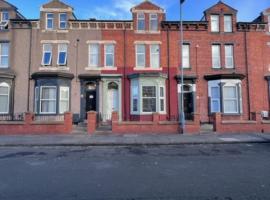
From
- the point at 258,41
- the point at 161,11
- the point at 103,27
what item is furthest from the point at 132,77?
the point at 258,41

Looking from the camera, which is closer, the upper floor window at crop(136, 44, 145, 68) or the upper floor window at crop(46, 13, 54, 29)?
the upper floor window at crop(46, 13, 54, 29)

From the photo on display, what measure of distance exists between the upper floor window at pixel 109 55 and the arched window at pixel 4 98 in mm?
9048

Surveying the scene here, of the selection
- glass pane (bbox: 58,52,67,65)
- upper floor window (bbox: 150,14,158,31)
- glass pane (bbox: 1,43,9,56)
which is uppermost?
upper floor window (bbox: 150,14,158,31)

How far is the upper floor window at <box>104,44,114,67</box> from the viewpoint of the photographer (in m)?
22.0

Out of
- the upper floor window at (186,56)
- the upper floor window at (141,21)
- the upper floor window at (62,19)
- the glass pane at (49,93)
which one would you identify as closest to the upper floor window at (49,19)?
the upper floor window at (62,19)

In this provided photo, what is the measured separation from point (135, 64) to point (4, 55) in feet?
39.4

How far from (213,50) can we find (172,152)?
14854 millimetres

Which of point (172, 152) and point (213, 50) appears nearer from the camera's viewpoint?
point (172, 152)

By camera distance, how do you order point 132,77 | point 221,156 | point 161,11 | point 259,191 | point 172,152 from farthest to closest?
point 161,11 → point 132,77 → point 172,152 → point 221,156 → point 259,191

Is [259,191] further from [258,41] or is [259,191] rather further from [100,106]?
[258,41]

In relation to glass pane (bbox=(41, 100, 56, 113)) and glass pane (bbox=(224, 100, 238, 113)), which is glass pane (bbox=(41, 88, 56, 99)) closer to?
glass pane (bbox=(41, 100, 56, 113))

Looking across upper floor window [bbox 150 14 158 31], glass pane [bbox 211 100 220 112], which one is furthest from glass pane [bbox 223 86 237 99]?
upper floor window [bbox 150 14 158 31]

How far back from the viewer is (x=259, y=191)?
17.7ft

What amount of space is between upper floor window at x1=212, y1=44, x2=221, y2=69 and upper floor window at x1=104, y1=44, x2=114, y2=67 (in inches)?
377
